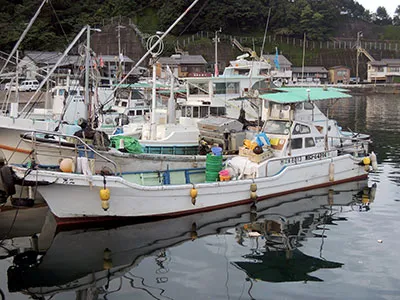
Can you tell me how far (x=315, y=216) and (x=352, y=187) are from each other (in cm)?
369

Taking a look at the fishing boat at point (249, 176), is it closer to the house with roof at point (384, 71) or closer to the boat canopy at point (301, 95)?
the boat canopy at point (301, 95)

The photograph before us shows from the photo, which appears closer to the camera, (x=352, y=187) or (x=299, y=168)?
(x=299, y=168)

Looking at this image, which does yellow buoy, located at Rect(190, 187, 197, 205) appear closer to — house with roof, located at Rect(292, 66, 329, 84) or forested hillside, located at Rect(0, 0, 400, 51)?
forested hillside, located at Rect(0, 0, 400, 51)

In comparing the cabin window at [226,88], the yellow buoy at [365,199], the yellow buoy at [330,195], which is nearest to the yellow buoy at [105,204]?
the yellow buoy at [330,195]

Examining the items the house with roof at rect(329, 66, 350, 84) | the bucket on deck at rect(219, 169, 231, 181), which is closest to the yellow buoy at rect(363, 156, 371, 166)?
the bucket on deck at rect(219, 169, 231, 181)

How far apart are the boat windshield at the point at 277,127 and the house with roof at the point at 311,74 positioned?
222 feet

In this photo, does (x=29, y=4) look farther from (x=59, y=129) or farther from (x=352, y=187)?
(x=352, y=187)

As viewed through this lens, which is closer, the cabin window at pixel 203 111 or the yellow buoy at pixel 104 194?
the yellow buoy at pixel 104 194

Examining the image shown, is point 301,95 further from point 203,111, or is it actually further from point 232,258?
point 232,258

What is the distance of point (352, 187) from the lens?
Result: 55.3 feet

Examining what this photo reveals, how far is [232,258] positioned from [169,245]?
1623 mm

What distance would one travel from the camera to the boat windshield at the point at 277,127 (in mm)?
15705

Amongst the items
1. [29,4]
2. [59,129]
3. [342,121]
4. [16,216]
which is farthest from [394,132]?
[29,4]

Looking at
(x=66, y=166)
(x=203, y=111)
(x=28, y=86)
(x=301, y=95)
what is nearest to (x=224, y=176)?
(x=301, y=95)
